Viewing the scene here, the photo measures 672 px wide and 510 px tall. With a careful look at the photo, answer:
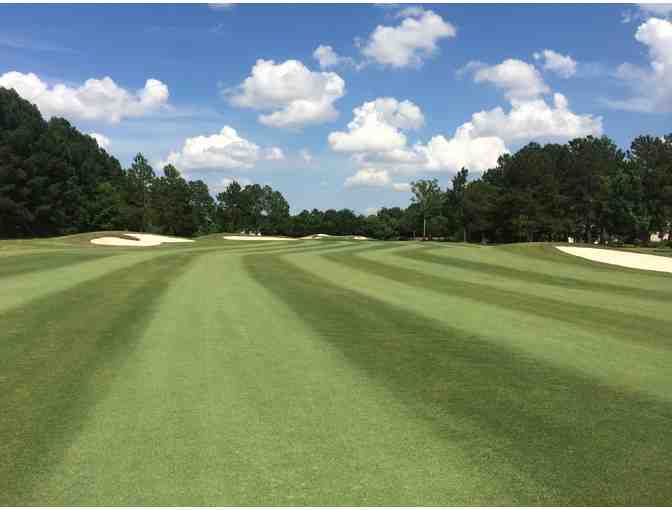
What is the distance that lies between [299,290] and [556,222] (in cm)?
8486

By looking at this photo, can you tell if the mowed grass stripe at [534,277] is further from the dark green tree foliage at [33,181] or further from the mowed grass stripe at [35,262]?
the dark green tree foliage at [33,181]

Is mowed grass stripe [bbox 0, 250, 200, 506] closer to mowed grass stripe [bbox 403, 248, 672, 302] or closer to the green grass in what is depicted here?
the green grass

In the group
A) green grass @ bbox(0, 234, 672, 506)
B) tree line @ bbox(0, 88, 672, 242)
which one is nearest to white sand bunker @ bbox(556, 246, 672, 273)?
green grass @ bbox(0, 234, 672, 506)

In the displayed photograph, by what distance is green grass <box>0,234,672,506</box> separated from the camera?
159 inches

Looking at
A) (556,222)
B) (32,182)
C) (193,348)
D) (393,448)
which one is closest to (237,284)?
(193,348)

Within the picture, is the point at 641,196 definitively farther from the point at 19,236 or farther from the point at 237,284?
the point at 19,236

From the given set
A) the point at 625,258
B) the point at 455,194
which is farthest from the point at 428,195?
the point at 625,258

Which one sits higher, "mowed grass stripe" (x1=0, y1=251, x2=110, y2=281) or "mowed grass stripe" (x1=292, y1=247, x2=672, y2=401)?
"mowed grass stripe" (x1=0, y1=251, x2=110, y2=281)

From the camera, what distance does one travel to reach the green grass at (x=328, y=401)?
13.3 feet

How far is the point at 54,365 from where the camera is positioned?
704cm

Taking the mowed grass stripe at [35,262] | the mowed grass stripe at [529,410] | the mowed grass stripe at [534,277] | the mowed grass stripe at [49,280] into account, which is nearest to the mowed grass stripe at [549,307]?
the mowed grass stripe at [534,277]

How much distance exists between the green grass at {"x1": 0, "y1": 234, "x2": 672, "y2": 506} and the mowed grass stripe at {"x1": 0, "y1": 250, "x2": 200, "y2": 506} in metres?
0.03

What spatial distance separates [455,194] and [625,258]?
324 feet

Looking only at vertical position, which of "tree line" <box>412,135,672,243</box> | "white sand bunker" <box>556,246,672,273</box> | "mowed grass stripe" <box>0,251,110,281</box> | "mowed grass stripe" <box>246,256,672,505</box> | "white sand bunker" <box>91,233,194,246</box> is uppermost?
"tree line" <box>412,135,672,243</box>
